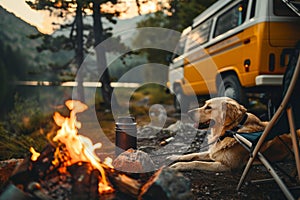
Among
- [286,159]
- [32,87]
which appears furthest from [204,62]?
[32,87]

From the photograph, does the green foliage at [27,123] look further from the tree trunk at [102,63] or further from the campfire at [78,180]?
the campfire at [78,180]

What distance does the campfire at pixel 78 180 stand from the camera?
2.10 metres

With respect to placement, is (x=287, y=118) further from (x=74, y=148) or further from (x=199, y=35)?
(x=199, y=35)

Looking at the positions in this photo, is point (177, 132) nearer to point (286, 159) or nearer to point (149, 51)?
point (286, 159)

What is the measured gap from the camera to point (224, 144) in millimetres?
3629

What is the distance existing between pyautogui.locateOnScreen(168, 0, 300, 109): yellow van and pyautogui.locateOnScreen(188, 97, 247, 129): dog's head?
4.52 feet

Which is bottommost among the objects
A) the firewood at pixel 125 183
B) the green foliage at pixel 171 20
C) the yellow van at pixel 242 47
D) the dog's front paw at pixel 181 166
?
the dog's front paw at pixel 181 166

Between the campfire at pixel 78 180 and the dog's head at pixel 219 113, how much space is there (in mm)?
1609

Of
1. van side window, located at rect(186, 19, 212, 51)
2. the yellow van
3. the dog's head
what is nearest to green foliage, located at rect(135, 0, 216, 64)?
van side window, located at rect(186, 19, 212, 51)

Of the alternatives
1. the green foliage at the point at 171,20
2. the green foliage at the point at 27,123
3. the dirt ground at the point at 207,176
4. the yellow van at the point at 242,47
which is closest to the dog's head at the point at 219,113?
the dirt ground at the point at 207,176

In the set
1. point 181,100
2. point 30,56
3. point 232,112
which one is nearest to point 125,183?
point 232,112

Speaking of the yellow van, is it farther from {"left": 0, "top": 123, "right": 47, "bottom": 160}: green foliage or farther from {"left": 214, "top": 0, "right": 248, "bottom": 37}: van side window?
{"left": 0, "top": 123, "right": 47, "bottom": 160}: green foliage

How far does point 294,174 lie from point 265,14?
2.71 meters

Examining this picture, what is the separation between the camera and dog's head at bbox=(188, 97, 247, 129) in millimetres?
3672
